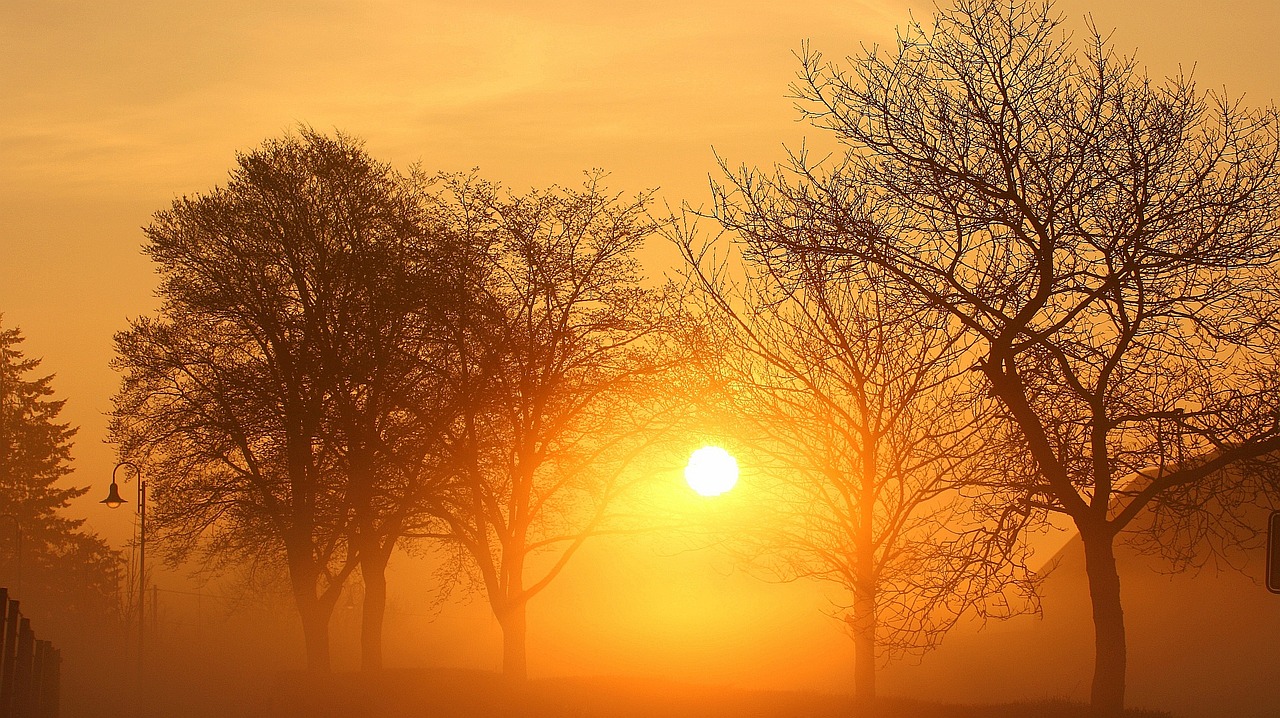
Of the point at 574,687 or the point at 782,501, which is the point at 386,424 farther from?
the point at 782,501

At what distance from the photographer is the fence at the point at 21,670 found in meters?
15.2

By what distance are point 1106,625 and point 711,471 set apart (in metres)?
10.5

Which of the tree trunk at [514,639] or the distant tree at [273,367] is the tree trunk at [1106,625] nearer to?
the tree trunk at [514,639]

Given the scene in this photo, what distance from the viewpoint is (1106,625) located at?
13.9 metres

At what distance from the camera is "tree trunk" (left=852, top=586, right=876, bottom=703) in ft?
65.0

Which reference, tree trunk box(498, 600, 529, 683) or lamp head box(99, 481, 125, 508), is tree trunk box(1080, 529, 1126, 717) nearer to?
tree trunk box(498, 600, 529, 683)

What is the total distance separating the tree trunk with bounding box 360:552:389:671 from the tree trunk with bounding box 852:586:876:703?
1397 cm

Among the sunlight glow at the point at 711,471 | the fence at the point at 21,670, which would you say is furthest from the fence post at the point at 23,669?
the sunlight glow at the point at 711,471

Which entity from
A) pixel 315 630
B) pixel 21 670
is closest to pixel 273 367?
pixel 315 630

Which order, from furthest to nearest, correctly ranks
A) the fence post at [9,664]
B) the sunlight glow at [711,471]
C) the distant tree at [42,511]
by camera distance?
the distant tree at [42,511] → the sunlight glow at [711,471] → the fence post at [9,664]

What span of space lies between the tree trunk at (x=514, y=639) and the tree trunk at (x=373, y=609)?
20.6ft

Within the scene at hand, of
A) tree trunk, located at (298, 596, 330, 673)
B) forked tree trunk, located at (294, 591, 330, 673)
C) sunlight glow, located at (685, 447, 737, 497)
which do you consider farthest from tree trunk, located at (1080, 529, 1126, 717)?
tree trunk, located at (298, 596, 330, 673)

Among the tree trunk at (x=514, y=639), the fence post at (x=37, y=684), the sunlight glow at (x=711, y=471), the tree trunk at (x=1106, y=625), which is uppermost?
the sunlight glow at (x=711, y=471)

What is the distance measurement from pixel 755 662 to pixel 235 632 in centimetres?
4392
